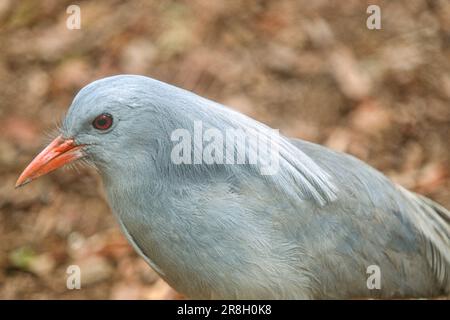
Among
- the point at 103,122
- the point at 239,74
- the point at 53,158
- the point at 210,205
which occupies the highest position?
the point at 239,74

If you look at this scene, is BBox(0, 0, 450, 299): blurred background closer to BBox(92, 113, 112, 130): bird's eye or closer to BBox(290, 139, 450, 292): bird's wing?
BBox(290, 139, 450, 292): bird's wing

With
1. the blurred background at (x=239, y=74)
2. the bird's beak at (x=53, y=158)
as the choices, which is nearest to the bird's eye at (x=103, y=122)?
the bird's beak at (x=53, y=158)

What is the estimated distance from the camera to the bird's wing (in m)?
3.85

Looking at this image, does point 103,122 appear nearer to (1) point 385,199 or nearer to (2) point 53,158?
(2) point 53,158

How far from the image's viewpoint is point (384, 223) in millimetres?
3859

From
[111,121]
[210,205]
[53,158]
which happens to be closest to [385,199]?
[210,205]

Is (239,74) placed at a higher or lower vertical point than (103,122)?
higher

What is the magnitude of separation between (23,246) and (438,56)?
3486mm

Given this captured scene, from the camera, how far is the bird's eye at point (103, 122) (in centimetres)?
344

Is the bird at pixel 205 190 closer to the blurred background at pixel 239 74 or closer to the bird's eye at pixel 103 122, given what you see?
the bird's eye at pixel 103 122

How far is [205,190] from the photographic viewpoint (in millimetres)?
3502

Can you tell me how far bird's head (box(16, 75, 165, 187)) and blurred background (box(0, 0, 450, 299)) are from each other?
1.97 meters

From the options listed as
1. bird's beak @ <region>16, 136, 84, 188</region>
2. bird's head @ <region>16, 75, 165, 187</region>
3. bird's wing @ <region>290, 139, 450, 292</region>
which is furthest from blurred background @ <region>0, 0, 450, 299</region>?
bird's head @ <region>16, 75, 165, 187</region>

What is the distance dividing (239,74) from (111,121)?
299cm
